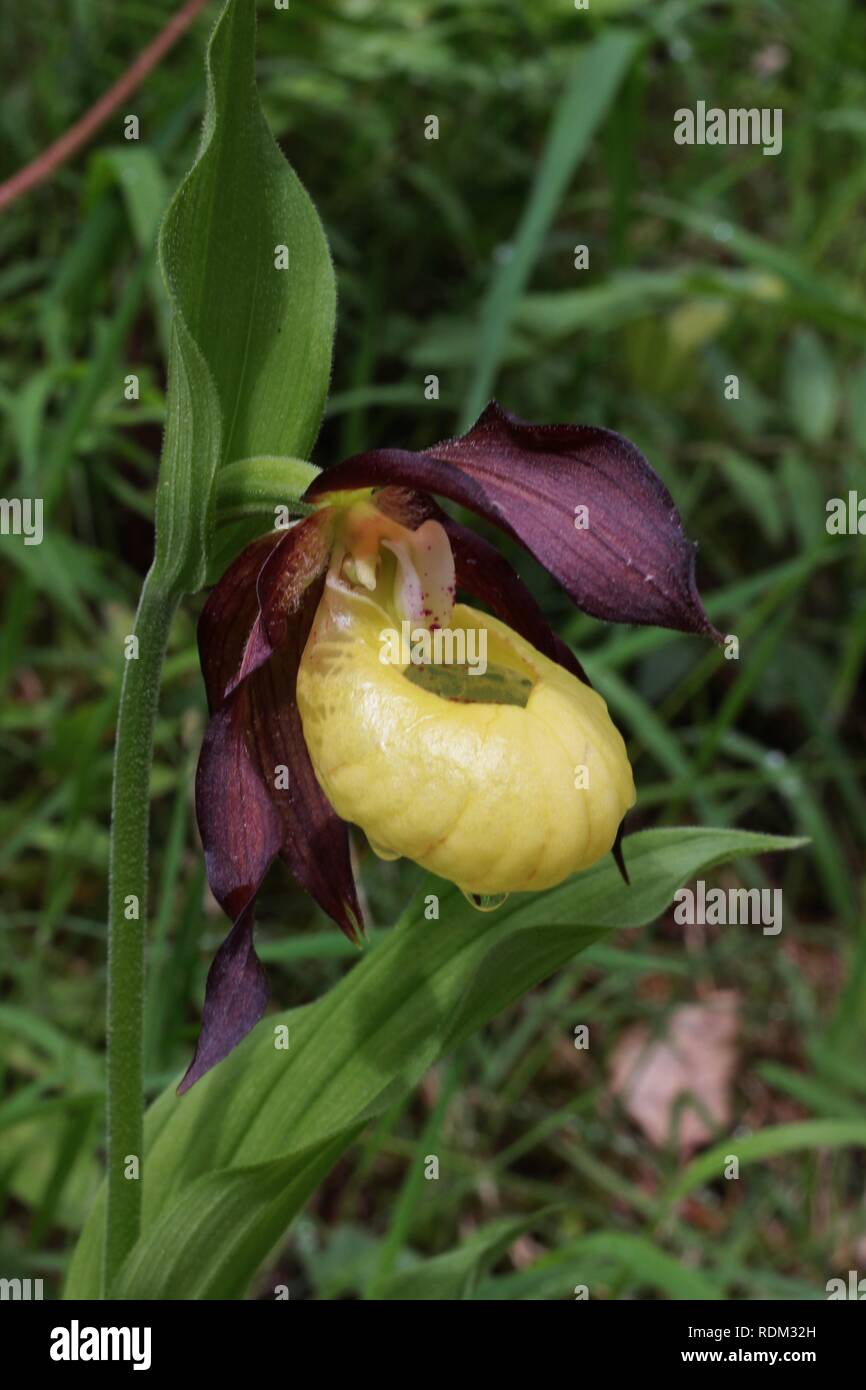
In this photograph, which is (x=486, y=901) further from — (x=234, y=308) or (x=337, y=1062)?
(x=234, y=308)

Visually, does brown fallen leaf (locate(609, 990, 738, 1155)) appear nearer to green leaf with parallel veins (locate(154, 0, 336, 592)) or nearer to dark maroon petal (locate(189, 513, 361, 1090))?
dark maroon petal (locate(189, 513, 361, 1090))

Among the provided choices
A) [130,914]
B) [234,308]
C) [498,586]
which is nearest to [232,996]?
[130,914]

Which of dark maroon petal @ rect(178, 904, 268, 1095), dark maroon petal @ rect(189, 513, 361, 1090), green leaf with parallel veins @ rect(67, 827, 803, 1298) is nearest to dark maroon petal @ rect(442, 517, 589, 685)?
dark maroon petal @ rect(189, 513, 361, 1090)

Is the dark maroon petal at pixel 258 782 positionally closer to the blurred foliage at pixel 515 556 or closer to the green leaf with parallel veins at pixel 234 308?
the green leaf with parallel veins at pixel 234 308

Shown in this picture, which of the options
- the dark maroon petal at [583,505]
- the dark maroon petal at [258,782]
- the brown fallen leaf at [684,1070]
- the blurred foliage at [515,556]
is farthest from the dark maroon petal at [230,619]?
the brown fallen leaf at [684,1070]
